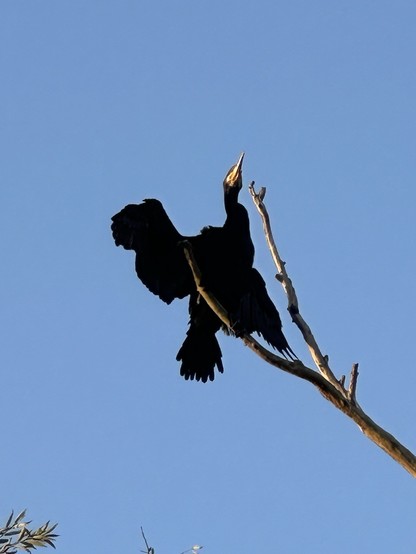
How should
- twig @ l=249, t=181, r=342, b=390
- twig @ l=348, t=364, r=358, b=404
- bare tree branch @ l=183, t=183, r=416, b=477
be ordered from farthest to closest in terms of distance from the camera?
twig @ l=249, t=181, r=342, b=390 → twig @ l=348, t=364, r=358, b=404 → bare tree branch @ l=183, t=183, r=416, b=477

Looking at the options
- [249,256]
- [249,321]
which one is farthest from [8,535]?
[249,256]

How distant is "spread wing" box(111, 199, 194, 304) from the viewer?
843 cm

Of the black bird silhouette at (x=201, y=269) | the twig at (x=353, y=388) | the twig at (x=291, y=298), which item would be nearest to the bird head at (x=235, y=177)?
the black bird silhouette at (x=201, y=269)

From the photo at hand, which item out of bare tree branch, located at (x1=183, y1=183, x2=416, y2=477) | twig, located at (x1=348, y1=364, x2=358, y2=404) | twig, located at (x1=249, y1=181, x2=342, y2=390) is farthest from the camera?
twig, located at (x1=249, y1=181, x2=342, y2=390)

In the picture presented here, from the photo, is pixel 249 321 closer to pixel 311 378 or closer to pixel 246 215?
pixel 246 215

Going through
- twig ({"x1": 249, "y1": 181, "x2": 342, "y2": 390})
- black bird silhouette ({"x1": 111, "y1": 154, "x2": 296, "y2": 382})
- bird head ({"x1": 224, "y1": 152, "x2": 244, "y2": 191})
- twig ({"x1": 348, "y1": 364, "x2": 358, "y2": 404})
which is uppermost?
bird head ({"x1": 224, "y1": 152, "x2": 244, "y2": 191})

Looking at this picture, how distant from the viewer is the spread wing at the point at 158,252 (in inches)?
332

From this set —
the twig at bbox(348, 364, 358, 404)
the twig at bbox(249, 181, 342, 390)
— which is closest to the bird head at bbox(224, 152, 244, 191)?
the twig at bbox(249, 181, 342, 390)

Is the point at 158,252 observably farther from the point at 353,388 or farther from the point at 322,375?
the point at 353,388

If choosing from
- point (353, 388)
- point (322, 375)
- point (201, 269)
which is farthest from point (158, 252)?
point (353, 388)

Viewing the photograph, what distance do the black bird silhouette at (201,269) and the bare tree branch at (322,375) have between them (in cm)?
103

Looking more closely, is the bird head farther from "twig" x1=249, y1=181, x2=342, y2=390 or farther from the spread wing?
"twig" x1=249, y1=181, x2=342, y2=390

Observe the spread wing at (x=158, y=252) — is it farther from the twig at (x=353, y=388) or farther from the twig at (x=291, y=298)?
the twig at (x=353, y=388)

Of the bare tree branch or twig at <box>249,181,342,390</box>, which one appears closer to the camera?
the bare tree branch
